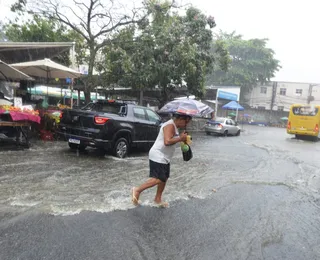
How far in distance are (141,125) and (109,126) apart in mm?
1410

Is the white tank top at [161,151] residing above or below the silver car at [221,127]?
above

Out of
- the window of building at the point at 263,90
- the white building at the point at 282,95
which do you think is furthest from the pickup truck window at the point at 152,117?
the window of building at the point at 263,90

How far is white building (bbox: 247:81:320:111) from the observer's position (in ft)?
149

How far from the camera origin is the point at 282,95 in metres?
47.3

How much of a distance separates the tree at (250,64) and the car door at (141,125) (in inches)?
1555

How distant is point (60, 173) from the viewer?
6.09 meters

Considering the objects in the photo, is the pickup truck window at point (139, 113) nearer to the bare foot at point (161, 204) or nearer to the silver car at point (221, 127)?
the bare foot at point (161, 204)

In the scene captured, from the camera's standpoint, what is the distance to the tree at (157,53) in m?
13.4

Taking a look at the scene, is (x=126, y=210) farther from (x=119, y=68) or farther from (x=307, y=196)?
(x=119, y=68)

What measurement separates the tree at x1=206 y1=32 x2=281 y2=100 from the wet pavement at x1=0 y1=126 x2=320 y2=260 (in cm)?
4048

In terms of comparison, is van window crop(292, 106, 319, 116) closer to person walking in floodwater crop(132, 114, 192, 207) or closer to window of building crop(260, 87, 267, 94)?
person walking in floodwater crop(132, 114, 192, 207)

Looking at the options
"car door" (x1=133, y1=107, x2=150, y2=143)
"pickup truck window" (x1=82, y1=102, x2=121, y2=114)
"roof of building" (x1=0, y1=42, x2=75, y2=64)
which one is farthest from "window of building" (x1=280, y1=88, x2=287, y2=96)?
"pickup truck window" (x1=82, y1=102, x2=121, y2=114)

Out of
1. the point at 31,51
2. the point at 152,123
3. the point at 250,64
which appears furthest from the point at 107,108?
the point at 250,64

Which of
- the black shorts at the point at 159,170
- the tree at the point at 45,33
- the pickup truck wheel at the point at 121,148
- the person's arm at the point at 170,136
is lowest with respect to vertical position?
the pickup truck wheel at the point at 121,148
